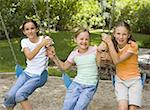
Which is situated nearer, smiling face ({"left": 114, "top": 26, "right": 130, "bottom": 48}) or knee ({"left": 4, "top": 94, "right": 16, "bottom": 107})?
smiling face ({"left": 114, "top": 26, "right": 130, "bottom": 48})

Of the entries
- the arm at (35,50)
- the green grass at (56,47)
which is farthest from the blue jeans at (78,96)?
the green grass at (56,47)

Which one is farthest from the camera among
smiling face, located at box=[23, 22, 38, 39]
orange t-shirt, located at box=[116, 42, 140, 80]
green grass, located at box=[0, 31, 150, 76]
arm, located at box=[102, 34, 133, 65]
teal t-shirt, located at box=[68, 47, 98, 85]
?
green grass, located at box=[0, 31, 150, 76]

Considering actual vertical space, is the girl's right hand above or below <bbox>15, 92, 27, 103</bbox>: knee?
above

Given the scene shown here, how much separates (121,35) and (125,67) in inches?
12.1

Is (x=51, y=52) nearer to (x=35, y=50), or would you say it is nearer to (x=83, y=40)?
(x=35, y=50)

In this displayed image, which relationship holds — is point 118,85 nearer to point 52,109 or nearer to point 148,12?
point 52,109

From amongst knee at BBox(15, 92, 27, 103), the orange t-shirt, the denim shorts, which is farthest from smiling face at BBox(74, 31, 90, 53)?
knee at BBox(15, 92, 27, 103)

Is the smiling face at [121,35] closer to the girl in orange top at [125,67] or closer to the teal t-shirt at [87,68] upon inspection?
the girl in orange top at [125,67]

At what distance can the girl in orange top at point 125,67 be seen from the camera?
156 inches

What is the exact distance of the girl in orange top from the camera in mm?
3953

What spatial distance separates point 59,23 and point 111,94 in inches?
361

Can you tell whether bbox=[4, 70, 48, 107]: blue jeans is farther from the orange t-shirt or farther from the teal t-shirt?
the orange t-shirt

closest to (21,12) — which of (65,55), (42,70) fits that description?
(65,55)

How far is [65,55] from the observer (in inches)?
380
